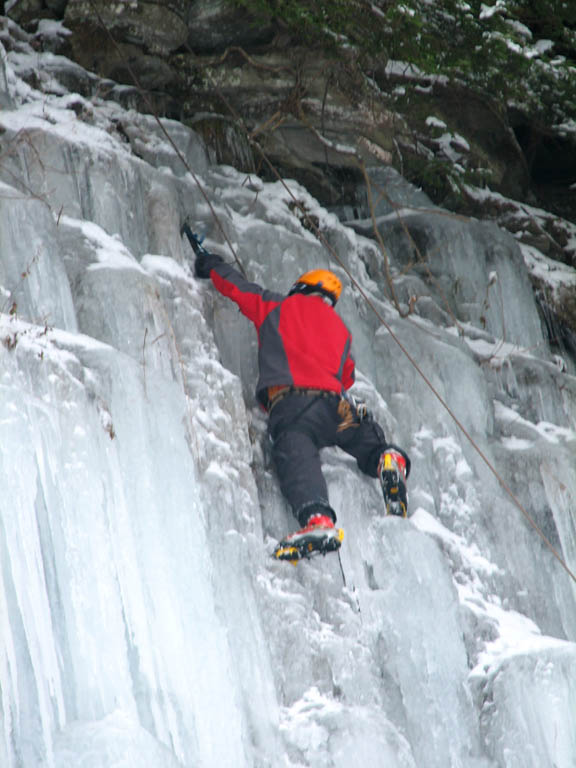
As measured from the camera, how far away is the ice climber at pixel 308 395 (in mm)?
5137

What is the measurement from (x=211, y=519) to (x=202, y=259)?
194 cm

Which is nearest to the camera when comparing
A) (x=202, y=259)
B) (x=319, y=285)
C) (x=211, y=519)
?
(x=211, y=519)

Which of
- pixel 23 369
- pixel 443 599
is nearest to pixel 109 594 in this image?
pixel 23 369

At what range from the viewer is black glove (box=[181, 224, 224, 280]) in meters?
6.04

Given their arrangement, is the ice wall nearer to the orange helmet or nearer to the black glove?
the black glove

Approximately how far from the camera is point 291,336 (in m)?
5.57

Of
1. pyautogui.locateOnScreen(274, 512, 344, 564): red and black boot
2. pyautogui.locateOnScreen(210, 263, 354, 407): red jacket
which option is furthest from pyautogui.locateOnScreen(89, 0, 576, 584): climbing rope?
pyautogui.locateOnScreen(274, 512, 344, 564): red and black boot

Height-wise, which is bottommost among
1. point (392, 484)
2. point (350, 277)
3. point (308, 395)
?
point (392, 484)

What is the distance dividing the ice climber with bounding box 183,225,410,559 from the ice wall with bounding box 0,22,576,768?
0.50 feet

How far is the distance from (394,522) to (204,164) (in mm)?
3226

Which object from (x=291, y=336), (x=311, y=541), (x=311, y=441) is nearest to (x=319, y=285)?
(x=291, y=336)

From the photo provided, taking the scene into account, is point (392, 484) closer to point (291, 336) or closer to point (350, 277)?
point (291, 336)

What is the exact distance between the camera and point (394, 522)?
5.32 meters

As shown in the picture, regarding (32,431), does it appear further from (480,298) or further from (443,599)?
(480,298)
